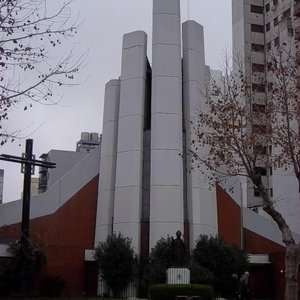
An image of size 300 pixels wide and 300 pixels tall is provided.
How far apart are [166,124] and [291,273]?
2092 centimetres

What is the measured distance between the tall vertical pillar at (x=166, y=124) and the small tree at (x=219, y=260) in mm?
2084

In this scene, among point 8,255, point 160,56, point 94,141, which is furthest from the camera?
point 94,141

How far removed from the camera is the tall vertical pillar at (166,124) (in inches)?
1446

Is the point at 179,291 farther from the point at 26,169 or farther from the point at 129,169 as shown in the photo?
the point at 129,169

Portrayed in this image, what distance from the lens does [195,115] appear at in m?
38.9

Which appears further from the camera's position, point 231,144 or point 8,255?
point 8,255

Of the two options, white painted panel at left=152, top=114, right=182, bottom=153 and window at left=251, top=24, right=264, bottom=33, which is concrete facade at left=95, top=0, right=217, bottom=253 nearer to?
white painted panel at left=152, top=114, right=182, bottom=153

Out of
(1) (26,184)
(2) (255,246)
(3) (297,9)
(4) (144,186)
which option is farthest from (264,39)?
(1) (26,184)

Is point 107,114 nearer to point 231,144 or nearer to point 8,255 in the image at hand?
point 8,255

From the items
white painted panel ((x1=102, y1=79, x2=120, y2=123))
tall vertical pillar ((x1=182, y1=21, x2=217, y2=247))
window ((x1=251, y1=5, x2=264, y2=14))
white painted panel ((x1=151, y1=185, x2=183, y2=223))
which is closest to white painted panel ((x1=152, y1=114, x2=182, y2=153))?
tall vertical pillar ((x1=182, y1=21, x2=217, y2=247))

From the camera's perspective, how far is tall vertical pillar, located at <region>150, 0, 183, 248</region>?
1446 inches

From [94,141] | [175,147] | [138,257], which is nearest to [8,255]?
[138,257]

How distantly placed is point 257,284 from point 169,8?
19.5 meters

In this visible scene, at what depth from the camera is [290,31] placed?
23.8 meters
